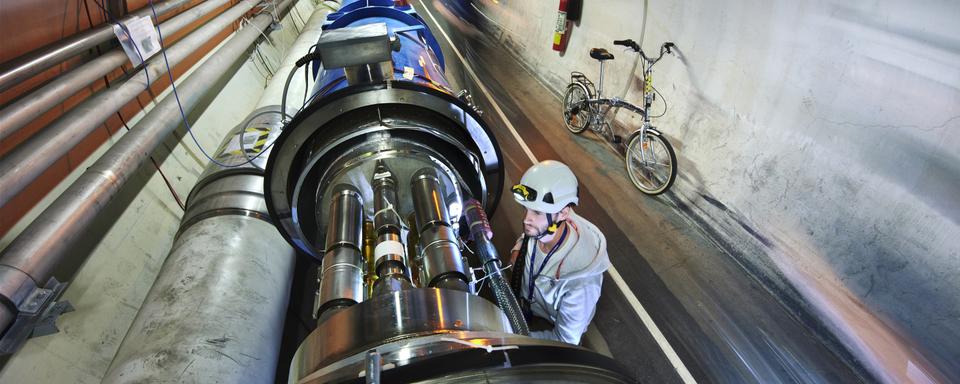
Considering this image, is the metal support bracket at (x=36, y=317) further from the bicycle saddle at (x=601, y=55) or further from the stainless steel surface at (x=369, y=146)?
the bicycle saddle at (x=601, y=55)

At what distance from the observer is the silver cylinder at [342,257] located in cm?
130

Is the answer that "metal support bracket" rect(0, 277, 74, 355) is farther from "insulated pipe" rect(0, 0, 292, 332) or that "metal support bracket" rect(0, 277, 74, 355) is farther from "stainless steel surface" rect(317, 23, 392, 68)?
"stainless steel surface" rect(317, 23, 392, 68)

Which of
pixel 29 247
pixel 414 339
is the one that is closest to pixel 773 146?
pixel 414 339

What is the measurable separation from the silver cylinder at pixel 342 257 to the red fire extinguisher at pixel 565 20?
5.10m

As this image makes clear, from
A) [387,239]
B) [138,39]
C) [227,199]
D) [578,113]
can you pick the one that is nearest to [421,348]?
[387,239]

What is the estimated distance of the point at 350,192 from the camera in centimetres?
177

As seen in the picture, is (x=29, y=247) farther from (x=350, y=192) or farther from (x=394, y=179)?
(x=394, y=179)

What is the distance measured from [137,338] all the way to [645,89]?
13.8ft

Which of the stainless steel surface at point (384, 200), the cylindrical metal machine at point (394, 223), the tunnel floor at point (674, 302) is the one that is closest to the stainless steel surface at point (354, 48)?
the cylindrical metal machine at point (394, 223)

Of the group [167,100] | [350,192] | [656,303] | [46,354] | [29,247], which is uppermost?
[167,100]

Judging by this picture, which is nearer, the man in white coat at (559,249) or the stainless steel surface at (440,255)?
the stainless steel surface at (440,255)

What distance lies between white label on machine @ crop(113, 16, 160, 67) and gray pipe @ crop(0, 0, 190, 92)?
41 millimetres

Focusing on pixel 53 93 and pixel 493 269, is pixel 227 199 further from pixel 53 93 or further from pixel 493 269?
pixel 493 269

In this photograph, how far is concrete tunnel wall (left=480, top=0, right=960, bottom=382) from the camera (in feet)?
7.95
